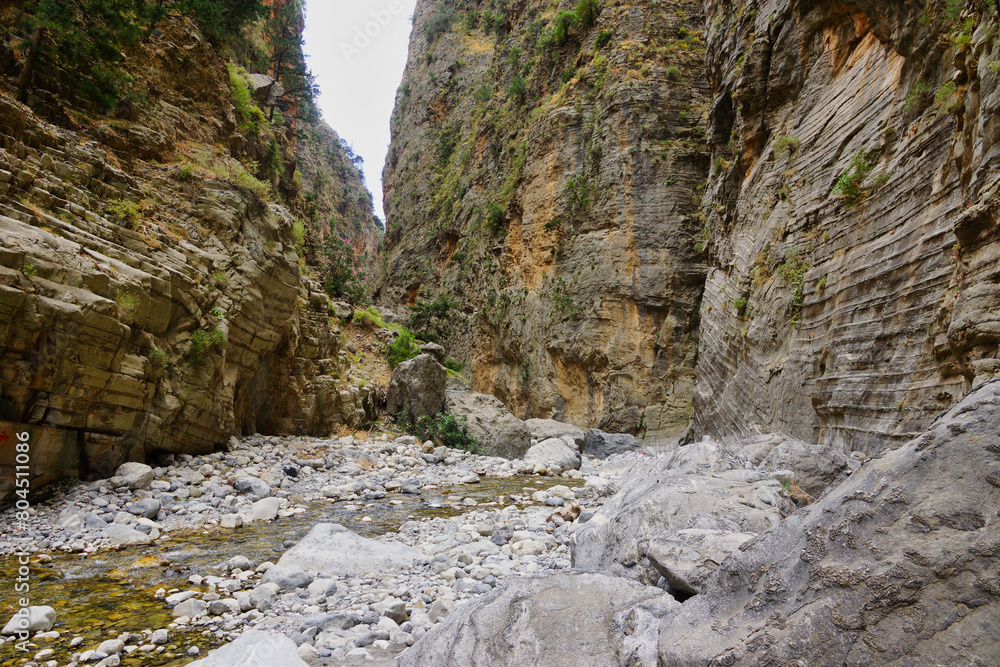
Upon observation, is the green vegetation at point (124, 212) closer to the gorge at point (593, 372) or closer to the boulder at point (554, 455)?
the gorge at point (593, 372)

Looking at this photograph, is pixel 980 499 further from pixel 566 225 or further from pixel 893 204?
pixel 566 225

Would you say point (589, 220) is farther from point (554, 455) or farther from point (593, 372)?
point (554, 455)

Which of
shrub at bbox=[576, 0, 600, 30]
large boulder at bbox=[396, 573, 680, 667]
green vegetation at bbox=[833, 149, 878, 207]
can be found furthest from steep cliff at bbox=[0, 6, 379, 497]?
shrub at bbox=[576, 0, 600, 30]

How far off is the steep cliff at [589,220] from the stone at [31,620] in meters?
15.3

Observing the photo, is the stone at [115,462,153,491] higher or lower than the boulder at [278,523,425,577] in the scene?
higher

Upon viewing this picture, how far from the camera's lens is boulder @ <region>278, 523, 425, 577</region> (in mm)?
4613

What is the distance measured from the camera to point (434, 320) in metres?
27.6

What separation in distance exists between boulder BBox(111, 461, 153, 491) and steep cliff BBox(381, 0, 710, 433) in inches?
528

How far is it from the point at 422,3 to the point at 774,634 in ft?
170

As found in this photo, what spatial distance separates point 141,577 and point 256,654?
2429 mm

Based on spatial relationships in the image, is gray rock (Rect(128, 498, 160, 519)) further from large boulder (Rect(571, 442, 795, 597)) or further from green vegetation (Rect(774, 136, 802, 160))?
green vegetation (Rect(774, 136, 802, 160))

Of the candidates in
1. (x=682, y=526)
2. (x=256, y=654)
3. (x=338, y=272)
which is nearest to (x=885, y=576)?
(x=682, y=526)

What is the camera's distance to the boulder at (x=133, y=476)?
6.38 metres

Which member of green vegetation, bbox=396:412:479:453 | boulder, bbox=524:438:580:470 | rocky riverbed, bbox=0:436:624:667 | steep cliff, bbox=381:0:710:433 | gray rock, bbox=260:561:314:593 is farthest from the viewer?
steep cliff, bbox=381:0:710:433
